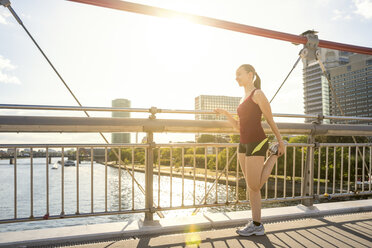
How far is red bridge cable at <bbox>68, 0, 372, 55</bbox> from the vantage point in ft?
11.3

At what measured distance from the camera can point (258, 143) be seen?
2914mm

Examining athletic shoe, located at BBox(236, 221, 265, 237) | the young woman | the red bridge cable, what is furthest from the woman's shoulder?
the red bridge cable

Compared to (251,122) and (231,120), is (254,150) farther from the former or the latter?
(231,120)

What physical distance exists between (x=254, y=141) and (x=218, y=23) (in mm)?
1861

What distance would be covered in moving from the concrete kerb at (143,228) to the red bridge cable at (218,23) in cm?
246

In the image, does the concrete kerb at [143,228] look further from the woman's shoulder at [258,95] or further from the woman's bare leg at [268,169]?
the woman's shoulder at [258,95]

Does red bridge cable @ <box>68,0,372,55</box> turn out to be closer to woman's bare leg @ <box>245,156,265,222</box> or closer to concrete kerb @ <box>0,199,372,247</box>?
woman's bare leg @ <box>245,156,265,222</box>

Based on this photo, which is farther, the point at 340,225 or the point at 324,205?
the point at 324,205

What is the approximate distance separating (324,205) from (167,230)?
2.49m

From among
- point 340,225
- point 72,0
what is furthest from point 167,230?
point 72,0

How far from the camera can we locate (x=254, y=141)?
115 inches

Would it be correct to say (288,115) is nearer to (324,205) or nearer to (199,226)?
(324,205)

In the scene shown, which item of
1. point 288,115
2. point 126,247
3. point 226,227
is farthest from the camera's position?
point 288,115

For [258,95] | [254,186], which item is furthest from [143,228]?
[258,95]
